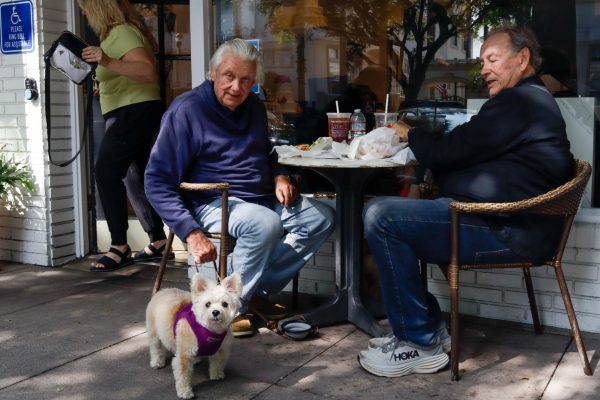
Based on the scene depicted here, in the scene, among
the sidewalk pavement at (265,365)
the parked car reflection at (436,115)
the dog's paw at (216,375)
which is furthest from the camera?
the parked car reflection at (436,115)

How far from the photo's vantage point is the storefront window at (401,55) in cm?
343

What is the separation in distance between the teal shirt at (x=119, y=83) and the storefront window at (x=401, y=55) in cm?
52

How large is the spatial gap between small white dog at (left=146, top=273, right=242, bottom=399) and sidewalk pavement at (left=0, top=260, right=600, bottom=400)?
0.34ft

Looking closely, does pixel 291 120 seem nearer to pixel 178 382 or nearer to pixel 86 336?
pixel 86 336

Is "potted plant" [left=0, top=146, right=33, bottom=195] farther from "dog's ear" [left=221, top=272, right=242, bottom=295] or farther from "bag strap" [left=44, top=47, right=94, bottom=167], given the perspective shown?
"dog's ear" [left=221, top=272, right=242, bottom=295]

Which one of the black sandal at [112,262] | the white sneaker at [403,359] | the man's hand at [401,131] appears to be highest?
the man's hand at [401,131]

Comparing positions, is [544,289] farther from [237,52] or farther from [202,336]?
[237,52]

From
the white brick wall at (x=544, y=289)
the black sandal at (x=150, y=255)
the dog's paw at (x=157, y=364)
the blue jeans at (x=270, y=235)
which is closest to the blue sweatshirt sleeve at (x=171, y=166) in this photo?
the blue jeans at (x=270, y=235)

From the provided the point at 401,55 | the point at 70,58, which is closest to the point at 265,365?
the point at 401,55

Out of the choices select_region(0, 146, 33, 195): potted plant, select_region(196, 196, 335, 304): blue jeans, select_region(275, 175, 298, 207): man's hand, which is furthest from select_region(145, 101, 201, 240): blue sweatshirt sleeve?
select_region(0, 146, 33, 195): potted plant

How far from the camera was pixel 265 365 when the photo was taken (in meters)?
3.02

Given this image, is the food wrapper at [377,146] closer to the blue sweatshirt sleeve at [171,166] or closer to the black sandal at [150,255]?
the blue sweatshirt sleeve at [171,166]

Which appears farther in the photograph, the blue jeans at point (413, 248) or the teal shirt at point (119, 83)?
the teal shirt at point (119, 83)

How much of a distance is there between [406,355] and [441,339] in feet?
0.85
